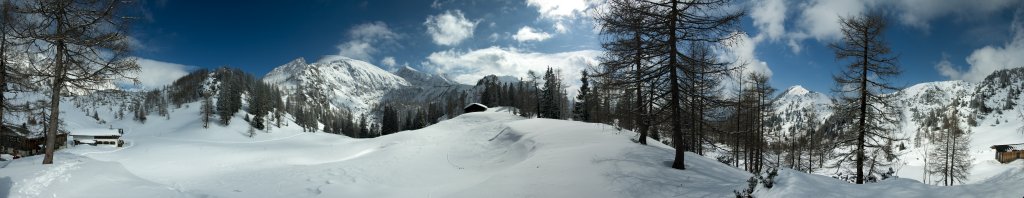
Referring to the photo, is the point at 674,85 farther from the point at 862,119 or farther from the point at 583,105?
the point at 583,105

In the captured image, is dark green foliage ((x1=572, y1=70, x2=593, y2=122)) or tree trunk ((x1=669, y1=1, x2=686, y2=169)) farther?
dark green foliage ((x1=572, y1=70, x2=593, y2=122))

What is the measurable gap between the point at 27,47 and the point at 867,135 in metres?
27.2

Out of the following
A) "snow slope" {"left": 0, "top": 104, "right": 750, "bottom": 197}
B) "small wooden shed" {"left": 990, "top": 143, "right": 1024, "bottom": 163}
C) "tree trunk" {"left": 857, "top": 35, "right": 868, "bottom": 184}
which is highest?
"tree trunk" {"left": 857, "top": 35, "right": 868, "bottom": 184}

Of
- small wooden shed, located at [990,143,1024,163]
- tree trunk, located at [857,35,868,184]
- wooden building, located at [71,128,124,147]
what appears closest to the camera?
tree trunk, located at [857,35,868,184]

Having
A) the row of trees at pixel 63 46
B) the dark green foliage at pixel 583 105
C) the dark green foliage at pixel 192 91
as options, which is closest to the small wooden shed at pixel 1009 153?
the dark green foliage at pixel 583 105

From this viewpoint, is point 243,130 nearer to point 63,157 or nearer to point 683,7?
point 63,157

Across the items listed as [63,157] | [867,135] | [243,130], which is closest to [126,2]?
[63,157]

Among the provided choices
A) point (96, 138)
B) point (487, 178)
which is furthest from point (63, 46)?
point (96, 138)

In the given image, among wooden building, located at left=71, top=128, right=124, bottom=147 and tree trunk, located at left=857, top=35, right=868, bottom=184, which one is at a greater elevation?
tree trunk, located at left=857, top=35, right=868, bottom=184

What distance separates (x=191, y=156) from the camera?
31500 mm

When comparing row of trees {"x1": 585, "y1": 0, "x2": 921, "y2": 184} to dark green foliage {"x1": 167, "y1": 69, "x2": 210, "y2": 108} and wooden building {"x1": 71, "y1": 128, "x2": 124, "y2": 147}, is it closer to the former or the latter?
wooden building {"x1": 71, "y1": 128, "x2": 124, "y2": 147}

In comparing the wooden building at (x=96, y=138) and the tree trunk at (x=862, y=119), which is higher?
the tree trunk at (x=862, y=119)

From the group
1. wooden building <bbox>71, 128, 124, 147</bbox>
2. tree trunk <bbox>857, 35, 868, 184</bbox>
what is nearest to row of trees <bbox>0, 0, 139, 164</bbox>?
tree trunk <bbox>857, 35, 868, 184</bbox>

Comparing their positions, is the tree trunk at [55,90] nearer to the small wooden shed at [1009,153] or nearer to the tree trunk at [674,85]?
the tree trunk at [674,85]
